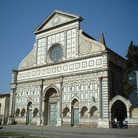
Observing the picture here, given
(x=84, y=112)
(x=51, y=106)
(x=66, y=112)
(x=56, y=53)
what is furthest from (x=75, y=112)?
(x=56, y=53)

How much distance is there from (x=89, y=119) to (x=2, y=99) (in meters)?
19.2

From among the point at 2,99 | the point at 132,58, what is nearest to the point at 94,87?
the point at 132,58

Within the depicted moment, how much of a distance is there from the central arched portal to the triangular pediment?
1058cm

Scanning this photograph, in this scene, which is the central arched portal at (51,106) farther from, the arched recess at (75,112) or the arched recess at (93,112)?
the arched recess at (93,112)

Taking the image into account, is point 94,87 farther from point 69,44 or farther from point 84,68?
point 69,44

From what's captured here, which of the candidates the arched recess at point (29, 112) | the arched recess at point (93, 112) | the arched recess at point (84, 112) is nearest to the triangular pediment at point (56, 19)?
the arched recess at point (29, 112)

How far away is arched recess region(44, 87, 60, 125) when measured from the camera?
100 ft

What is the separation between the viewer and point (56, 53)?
32.3 m

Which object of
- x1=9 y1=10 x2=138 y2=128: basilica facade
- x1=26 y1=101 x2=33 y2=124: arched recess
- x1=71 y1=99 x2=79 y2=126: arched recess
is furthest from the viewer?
x1=26 y1=101 x2=33 y2=124: arched recess

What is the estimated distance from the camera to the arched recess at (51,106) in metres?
30.5

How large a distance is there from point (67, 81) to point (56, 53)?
218 inches

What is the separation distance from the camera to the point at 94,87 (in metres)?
26.3

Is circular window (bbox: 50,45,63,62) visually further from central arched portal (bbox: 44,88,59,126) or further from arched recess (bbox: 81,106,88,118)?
arched recess (bbox: 81,106,88,118)

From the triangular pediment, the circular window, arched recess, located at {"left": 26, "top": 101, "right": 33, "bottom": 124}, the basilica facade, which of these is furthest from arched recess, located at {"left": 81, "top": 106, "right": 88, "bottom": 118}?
the triangular pediment
